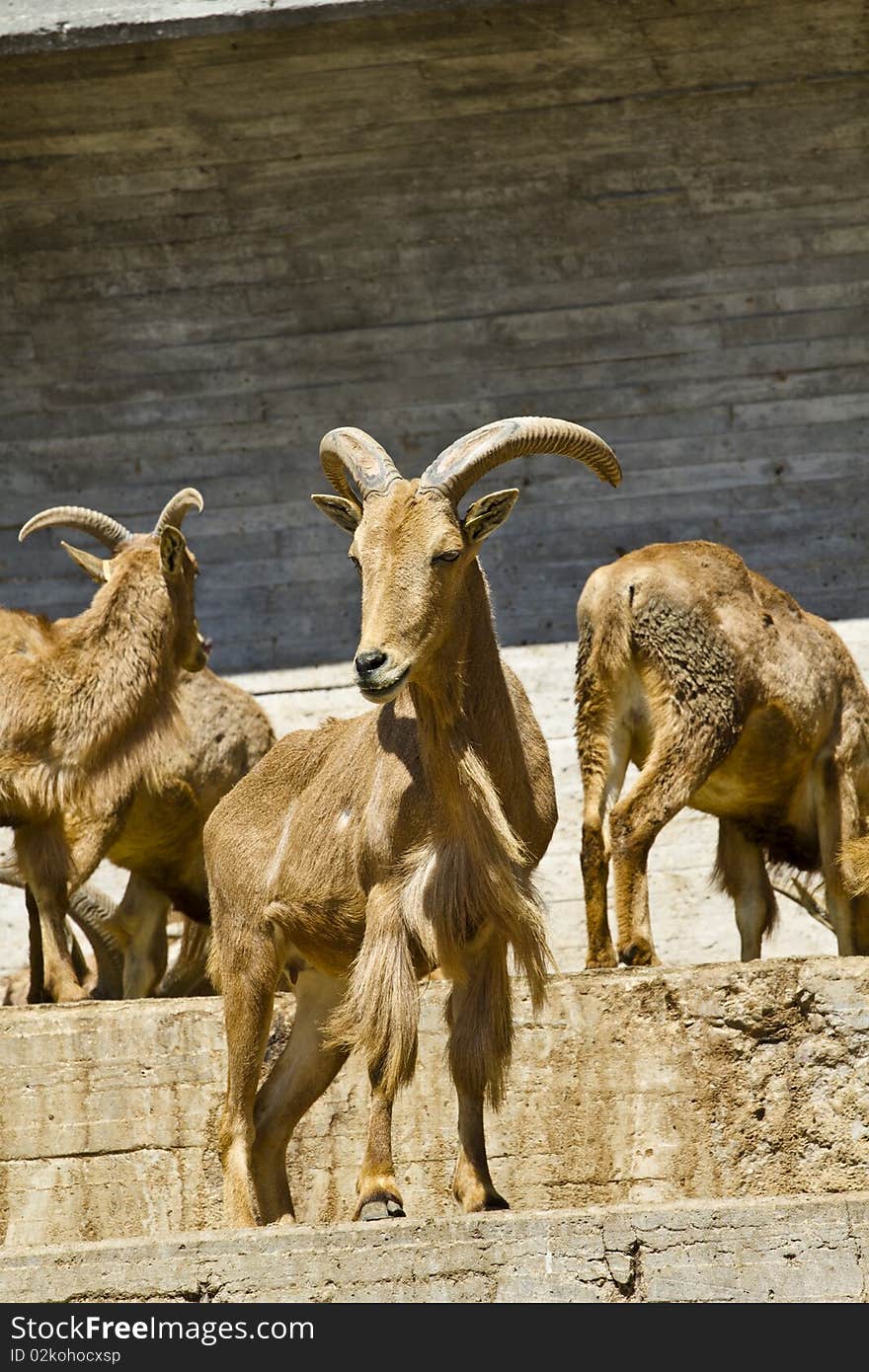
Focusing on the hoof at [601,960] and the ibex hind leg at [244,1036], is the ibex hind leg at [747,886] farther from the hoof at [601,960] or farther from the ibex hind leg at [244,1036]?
the ibex hind leg at [244,1036]

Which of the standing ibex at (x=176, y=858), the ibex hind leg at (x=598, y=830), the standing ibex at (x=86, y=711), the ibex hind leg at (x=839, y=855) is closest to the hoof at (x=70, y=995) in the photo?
the standing ibex at (x=86, y=711)

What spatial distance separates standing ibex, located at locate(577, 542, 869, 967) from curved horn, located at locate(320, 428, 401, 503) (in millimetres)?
2420

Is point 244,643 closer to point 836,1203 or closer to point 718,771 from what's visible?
point 718,771

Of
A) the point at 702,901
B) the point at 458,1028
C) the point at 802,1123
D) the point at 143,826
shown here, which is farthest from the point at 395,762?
the point at 702,901

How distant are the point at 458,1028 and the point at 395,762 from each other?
0.94m

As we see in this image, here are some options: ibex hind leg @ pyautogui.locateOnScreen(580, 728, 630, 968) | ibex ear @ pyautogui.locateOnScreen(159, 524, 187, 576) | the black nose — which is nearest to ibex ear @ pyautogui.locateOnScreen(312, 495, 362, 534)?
the black nose

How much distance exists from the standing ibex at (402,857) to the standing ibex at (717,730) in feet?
6.71

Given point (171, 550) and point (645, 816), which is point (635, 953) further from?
point (171, 550)

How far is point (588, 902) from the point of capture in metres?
9.72

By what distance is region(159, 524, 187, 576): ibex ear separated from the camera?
10.6 m

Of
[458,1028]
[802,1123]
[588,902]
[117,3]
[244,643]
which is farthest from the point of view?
[244,643]

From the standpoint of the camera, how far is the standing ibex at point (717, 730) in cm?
973

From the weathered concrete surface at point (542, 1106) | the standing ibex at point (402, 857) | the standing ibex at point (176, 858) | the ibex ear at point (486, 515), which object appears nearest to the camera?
the standing ibex at point (402, 857)

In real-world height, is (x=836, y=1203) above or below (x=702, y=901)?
below
